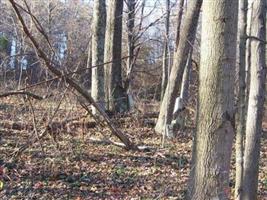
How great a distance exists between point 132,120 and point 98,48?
5.74ft

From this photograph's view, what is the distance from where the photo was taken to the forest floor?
600 centimetres

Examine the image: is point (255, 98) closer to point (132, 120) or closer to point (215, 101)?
point (215, 101)

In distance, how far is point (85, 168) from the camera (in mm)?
6871

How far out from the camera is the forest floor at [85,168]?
600 centimetres

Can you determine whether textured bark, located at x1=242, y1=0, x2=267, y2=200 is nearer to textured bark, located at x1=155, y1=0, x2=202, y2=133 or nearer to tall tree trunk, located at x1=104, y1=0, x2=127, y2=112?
textured bark, located at x1=155, y1=0, x2=202, y2=133

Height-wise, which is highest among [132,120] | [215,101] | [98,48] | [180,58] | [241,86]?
[98,48]

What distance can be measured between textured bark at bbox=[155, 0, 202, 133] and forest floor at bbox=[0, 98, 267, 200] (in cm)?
67

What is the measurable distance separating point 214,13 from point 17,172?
4.39 meters

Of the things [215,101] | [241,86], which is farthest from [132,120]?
[215,101]

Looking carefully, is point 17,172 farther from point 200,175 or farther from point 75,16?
point 75,16

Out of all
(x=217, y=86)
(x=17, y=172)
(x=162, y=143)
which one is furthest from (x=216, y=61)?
(x=162, y=143)

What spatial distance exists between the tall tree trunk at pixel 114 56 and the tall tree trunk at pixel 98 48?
274 millimetres

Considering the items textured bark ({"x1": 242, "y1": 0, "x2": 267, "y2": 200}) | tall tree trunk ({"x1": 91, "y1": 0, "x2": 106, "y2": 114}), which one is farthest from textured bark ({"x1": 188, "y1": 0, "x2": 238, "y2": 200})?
tall tree trunk ({"x1": 91, "y1": 0, "x2": 106, "y2": 114})

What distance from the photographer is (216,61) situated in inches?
109
